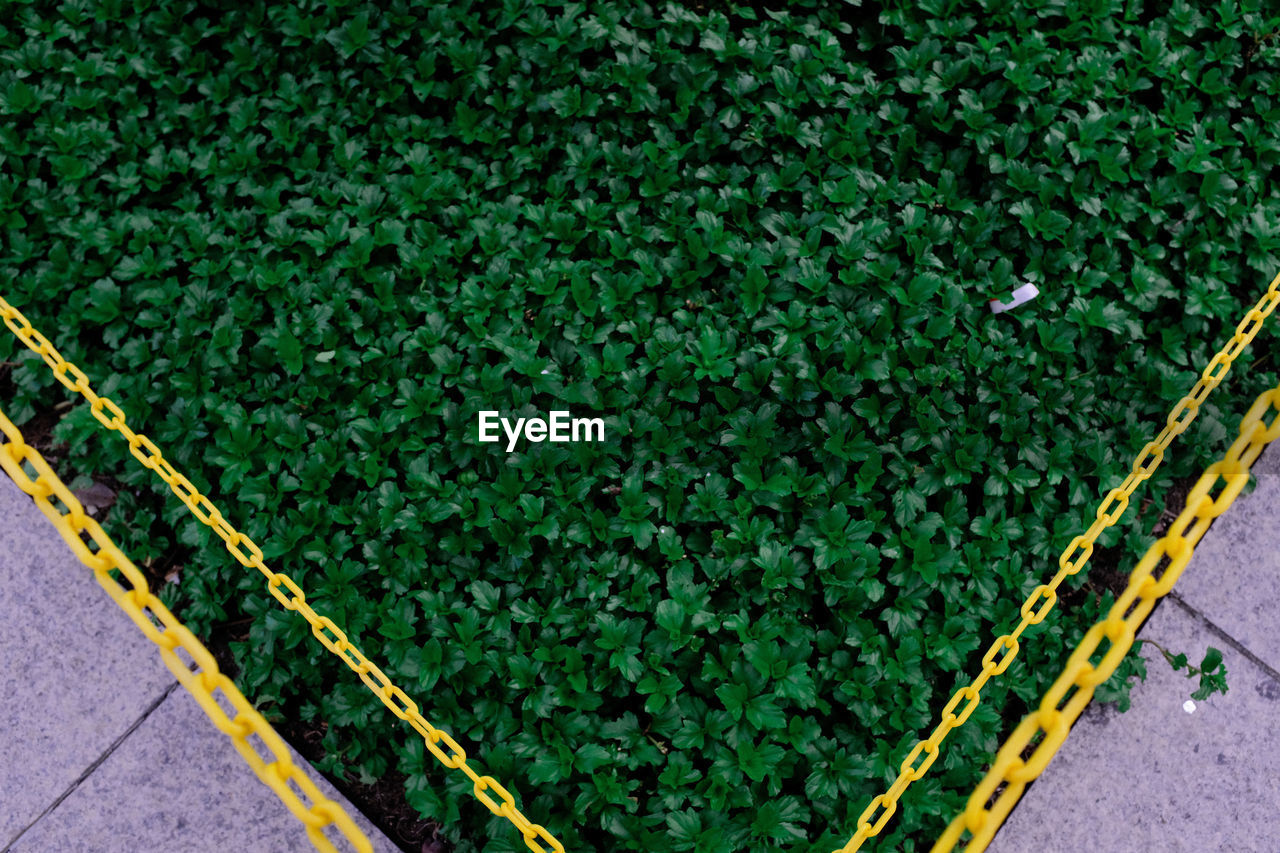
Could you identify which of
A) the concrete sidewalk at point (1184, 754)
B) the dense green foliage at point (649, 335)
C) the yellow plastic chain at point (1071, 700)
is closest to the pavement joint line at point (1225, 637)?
the concrete sidewalk at point (1184, 754)

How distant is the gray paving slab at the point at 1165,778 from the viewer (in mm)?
2625

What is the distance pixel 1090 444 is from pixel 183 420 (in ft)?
9.36

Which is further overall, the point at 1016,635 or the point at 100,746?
the point at 100,746

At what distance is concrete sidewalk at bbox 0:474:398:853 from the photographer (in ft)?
8.79

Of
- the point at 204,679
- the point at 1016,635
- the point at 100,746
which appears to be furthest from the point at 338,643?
the point at 1016,635

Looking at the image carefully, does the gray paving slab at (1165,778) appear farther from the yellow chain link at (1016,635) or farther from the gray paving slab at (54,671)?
the gray paving slab at (54,671)

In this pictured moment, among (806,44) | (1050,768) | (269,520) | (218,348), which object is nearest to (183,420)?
(218,348)

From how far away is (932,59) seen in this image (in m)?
3.53

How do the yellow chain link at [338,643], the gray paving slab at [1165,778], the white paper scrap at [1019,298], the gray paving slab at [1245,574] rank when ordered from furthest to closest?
the white paper scrap at [1019,298] < the gray paving slab at [1245,574] < the gray paving slab at [1165,778] < the yellow chain link at [338,643]

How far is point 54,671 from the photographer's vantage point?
2883 millimetres

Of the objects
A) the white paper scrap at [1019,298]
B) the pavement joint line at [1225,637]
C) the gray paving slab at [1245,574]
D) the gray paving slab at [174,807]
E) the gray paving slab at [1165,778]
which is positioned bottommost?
the gray paving slab at [174,807]

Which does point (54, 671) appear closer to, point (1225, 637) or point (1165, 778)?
point (1165, 778)

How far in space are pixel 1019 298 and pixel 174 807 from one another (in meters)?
2.99

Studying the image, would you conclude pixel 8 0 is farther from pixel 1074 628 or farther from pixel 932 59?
pixel 1074 628
